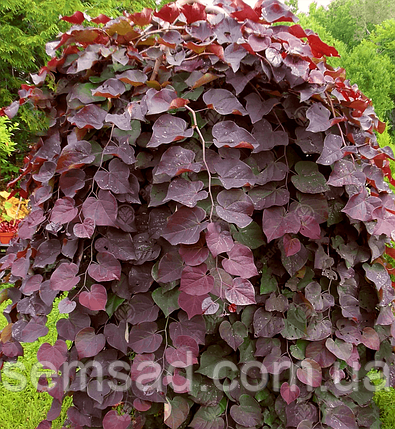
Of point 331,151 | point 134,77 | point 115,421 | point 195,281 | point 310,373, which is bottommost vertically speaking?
point 115,421

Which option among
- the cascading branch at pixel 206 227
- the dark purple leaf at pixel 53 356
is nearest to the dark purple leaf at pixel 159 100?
the cascading branch at pixel 206 227

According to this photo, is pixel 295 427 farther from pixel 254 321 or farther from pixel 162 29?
pixel 162 29

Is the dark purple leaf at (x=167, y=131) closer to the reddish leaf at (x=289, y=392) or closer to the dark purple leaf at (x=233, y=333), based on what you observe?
the dark purple leaf at (x=233, y=333)

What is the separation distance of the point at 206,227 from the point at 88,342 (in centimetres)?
36

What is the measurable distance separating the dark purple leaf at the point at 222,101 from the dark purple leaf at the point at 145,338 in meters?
0.48

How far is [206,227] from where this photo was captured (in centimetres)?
72

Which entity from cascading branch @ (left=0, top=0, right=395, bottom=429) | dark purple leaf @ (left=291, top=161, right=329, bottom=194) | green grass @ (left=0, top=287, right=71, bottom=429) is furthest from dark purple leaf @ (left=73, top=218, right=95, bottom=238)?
green grass @ (left=0, top=287, right=71, bottom=429)

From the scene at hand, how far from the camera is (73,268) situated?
0.79 m

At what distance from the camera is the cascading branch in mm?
781

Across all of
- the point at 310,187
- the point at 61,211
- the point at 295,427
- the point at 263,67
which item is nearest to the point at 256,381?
the point at 295,427

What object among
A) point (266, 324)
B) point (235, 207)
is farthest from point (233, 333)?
point (235, 207)

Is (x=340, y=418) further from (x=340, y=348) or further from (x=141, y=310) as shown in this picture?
(x=141, y=310)

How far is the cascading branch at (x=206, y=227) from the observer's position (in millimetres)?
781

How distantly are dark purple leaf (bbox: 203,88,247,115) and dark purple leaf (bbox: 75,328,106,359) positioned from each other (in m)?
0.54
